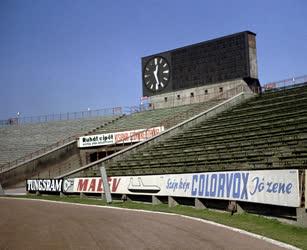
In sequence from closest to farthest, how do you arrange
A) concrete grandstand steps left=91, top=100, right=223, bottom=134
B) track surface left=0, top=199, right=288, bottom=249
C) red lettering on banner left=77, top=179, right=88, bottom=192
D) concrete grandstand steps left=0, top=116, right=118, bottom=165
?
track surface left=0, top=199, right=288, bottom=249
red lettering on banner left=77, top=179, right=88, bottom=192
concrete grandstand steps left=91, top=100, right=223, bottom=134
concrete grandstand steps left=0, top=116, right=118, bottom=165

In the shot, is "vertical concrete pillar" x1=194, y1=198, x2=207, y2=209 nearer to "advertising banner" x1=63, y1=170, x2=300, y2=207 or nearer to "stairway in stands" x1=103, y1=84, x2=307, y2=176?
"advertising banner" x1=63, y1=170, x2=300, y2=207

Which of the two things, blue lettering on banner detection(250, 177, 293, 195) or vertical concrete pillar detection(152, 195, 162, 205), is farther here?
vertical concrete pillar detection(152, 195, 162, 205)

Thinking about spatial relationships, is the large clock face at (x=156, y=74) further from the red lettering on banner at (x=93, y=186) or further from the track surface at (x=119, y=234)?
the track surface at (x=119, y=234)

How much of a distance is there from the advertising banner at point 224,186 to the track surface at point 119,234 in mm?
2010

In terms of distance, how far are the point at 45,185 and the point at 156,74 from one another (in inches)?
776

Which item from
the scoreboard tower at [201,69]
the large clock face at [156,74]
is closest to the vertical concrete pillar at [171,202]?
the scoreboard tower at [201,69]

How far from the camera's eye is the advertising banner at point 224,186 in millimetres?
11945

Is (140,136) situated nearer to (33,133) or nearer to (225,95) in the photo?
(225,95)

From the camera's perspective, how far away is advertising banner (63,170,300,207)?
11.9 metres

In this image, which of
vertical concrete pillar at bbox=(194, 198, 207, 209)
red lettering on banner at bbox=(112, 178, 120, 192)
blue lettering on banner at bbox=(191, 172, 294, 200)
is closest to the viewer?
blue lettering on banner at bbox=(191, 172, 294, 200)

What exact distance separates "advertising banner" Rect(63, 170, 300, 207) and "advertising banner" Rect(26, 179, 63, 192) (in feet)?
17.5

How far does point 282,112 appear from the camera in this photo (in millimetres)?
24484

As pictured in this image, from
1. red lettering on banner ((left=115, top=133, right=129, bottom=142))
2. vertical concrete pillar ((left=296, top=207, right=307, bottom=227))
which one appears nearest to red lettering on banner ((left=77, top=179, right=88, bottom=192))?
red lettering on banner ((left=115, top=133, right=129, bottom=142))

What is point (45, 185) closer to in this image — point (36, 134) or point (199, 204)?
point (199, 204)
